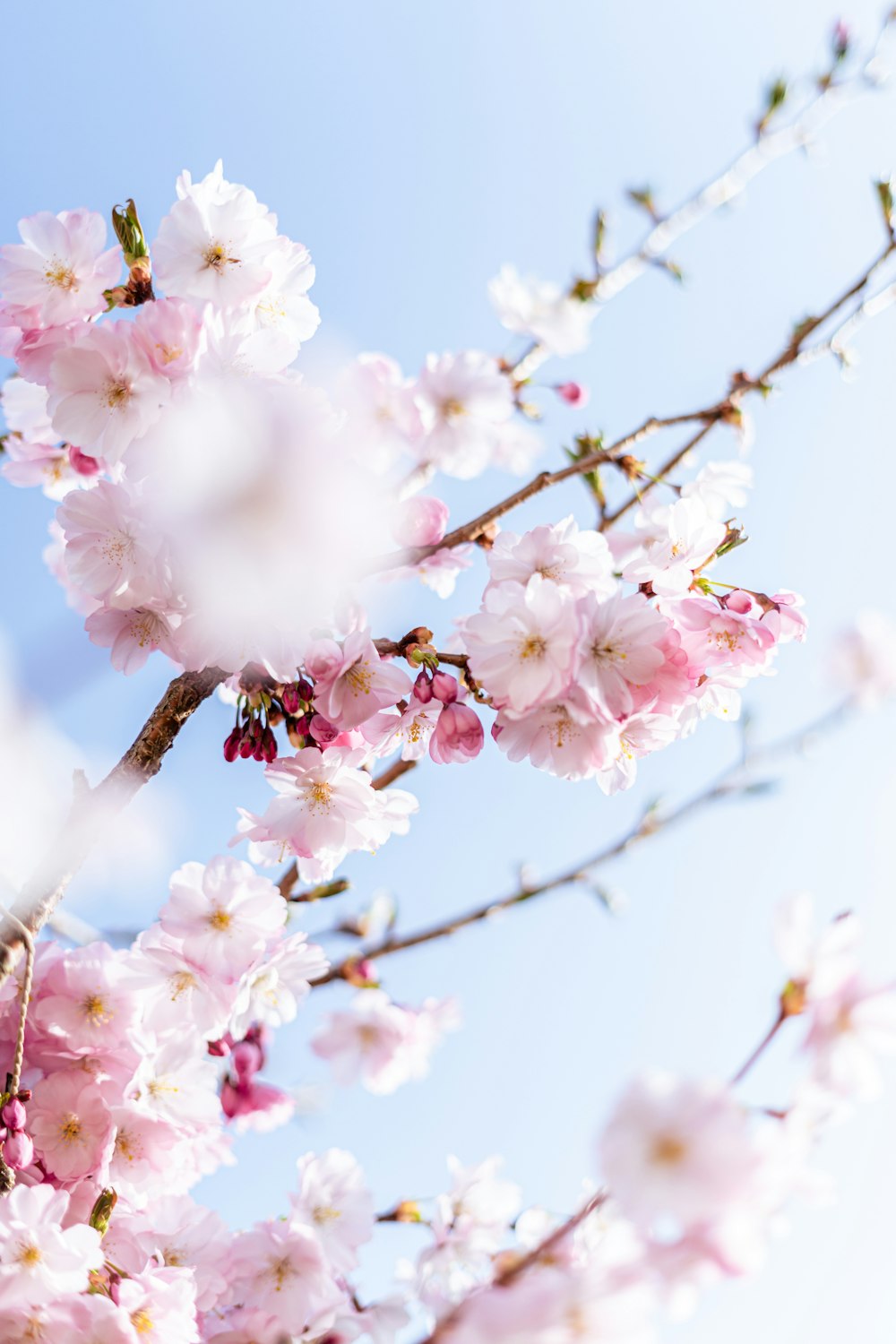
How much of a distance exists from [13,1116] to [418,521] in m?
1.40

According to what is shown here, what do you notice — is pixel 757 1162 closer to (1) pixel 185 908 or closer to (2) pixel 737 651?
(2) pixel 737 651

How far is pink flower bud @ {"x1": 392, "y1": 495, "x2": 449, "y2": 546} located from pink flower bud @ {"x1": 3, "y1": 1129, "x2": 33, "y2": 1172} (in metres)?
1.38

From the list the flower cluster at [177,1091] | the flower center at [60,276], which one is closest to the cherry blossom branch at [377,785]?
the flower cluster at [177,1091]

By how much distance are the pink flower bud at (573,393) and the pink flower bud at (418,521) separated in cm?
149

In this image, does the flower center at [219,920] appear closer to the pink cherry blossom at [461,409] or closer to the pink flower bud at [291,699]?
the pink flower bud at [291,699]

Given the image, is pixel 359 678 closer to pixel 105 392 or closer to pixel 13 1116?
pixel 105 392

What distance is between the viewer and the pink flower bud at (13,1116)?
4.97ft

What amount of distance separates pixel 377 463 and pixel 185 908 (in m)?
1.31

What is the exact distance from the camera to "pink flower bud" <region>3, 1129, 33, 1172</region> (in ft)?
4.98

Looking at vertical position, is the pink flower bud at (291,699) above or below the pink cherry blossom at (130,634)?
below

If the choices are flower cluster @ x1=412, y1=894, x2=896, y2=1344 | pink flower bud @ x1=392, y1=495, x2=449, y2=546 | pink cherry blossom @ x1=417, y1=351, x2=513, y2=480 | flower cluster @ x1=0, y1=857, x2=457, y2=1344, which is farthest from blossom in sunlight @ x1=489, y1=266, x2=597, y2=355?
flower cluster @ x1=412, y1=894, x2=896, y2=1344

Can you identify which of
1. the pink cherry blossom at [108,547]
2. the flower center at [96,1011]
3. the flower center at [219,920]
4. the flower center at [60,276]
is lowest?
the flower center at [96,1011]

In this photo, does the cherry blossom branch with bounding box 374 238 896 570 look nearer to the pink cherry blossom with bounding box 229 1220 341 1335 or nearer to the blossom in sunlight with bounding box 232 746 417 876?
the blossom in sunlight with bounding box 232 746 417 876

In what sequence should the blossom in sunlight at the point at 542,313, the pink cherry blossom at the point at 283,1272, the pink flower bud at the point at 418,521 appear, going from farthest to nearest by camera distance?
1. the blossom in sunlight at the point at 542,313
2. the pink flower bud at the point at 418,521
3. the pink cherry blossom at the point at 283,1272
